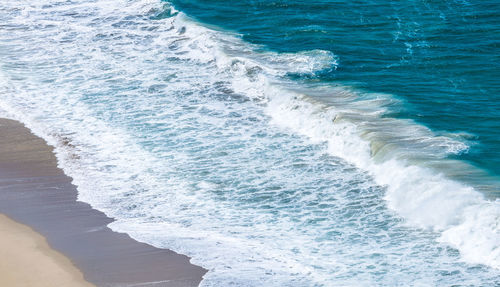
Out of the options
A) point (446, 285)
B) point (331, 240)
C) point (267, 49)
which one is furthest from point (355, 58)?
point (446, 285)

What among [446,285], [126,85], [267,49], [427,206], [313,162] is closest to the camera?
[446,285]

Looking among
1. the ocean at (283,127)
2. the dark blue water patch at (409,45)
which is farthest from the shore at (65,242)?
the dark blue water patch at (409,45)

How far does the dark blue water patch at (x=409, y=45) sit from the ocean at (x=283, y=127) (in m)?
0.08

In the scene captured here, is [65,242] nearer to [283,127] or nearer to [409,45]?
[283,127]

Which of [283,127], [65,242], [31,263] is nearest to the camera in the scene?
[31,263]

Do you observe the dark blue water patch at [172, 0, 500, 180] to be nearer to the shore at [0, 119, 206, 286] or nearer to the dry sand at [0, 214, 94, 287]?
the shore at [0, 119, 206, 286]

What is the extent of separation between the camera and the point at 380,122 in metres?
22.0

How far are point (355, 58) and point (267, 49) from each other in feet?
10.6

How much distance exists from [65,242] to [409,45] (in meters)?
15.3

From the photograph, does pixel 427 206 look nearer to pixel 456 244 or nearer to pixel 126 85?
pixel 456 244

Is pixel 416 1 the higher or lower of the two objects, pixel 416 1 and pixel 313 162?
the higher

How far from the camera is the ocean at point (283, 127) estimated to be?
53.1 ft

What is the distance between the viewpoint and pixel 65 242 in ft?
53.9

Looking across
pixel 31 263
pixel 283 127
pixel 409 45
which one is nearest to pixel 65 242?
pixel 31 263
